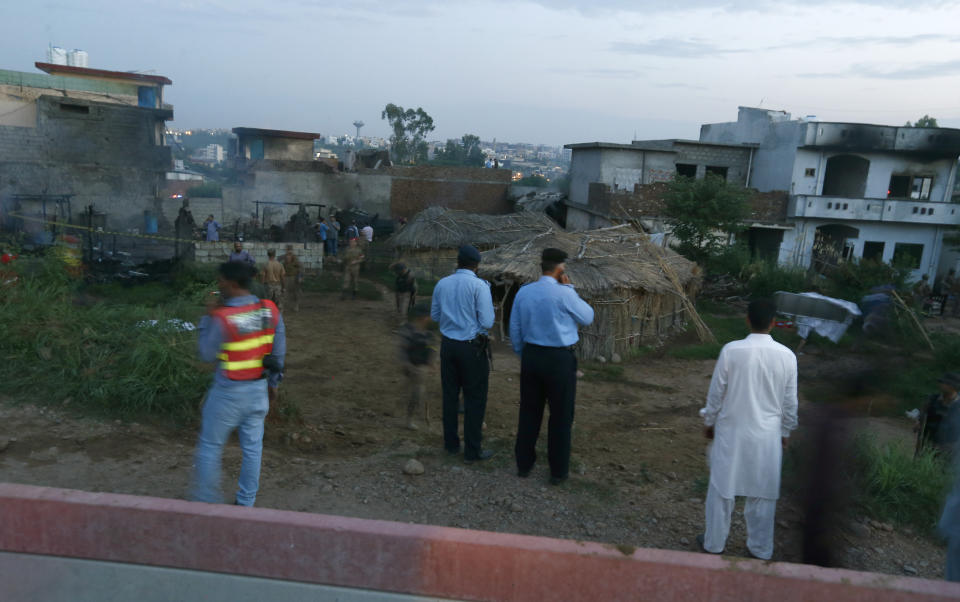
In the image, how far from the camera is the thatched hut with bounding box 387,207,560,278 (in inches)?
703

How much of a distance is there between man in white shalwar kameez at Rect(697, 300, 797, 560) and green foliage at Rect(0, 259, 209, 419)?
4.46 metres

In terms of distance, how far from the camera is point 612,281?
1096cm

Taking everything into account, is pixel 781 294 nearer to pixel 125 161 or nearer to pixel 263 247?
pixel 263 247

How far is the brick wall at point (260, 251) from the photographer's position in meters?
15.7

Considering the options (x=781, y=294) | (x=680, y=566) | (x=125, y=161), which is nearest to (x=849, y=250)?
(x=781, y=294)

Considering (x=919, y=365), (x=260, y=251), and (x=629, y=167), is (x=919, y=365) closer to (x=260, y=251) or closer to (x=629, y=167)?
(x=629, y=167)

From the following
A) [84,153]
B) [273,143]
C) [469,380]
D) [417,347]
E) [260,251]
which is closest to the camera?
[469,380]

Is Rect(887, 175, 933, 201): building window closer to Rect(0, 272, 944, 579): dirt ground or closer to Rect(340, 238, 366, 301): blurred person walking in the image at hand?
Rect(340, 238, 366, 301): blurred person walking

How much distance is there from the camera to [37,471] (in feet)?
14.6

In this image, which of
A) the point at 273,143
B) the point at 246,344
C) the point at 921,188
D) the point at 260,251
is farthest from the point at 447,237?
the point at 921,188

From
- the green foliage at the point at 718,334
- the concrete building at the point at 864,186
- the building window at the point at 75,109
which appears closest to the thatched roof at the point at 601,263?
the green foliage at the point at 718,334

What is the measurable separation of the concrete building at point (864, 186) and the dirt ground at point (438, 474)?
17353 mm

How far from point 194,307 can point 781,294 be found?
37.0 feet

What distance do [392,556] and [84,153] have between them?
25.0 metres
